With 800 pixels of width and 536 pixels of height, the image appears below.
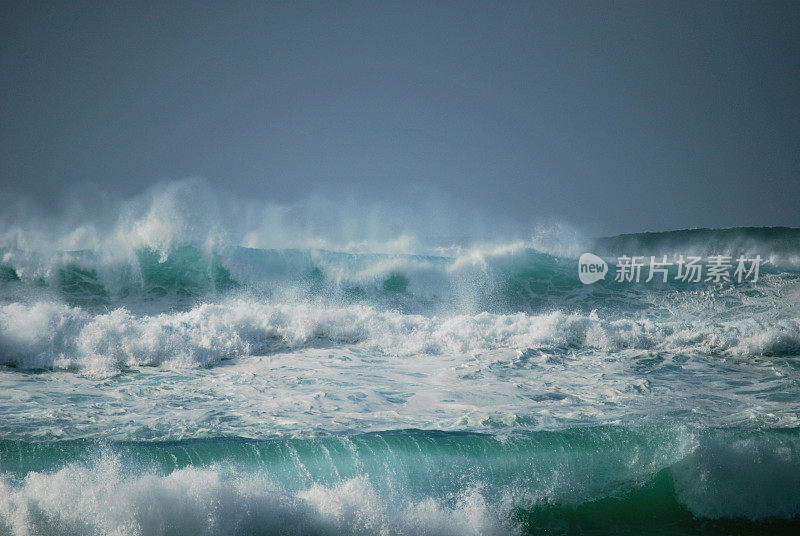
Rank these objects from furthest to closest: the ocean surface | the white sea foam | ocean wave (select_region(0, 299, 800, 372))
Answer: ocean wave (select_region(0, 299, 800, 372)), the ocean surface, the white sea foam

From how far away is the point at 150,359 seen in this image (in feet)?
24.9

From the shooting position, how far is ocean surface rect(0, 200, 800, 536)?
4199 millimetres

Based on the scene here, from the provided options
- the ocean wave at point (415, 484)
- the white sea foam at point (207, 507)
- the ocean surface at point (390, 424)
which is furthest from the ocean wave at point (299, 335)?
the white sea foam at point (207, 507)

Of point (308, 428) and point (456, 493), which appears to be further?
point (308, 428)

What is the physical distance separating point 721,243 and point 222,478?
2521cm

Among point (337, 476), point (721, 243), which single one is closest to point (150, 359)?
point (337, 476)

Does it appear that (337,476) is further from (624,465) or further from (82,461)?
(624,465)

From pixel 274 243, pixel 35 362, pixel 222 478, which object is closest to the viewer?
pixel 222 478

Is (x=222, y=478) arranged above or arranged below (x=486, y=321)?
below

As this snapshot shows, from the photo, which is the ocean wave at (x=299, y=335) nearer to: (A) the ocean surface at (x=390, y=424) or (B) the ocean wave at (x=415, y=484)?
(A) the ocean surface at (x=390, y=424)

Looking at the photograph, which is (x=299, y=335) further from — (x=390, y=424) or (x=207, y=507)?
(x=207, y=507)

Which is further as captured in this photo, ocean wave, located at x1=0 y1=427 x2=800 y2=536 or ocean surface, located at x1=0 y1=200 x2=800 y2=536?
ocean surface, located at x1=0 y1=200 x2=800 y2=536

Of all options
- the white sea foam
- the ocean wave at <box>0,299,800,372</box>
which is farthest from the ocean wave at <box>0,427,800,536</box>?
the ocean wave at <box>0,299,800,372</box>

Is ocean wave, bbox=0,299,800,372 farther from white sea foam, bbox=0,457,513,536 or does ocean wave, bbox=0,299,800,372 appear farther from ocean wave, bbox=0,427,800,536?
white sea foam, bbox=0,457,513,536
